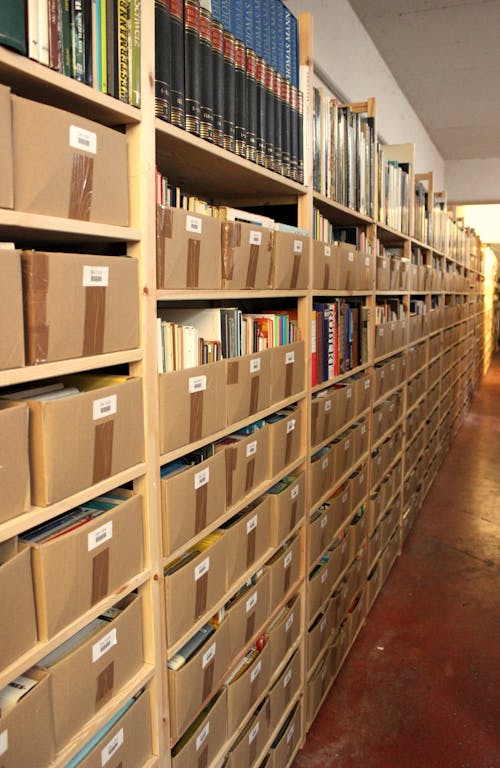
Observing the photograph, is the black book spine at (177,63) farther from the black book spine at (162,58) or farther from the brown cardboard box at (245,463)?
the brown cardboard box at (245,463)

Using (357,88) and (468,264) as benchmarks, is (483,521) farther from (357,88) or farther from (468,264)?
(468,264)

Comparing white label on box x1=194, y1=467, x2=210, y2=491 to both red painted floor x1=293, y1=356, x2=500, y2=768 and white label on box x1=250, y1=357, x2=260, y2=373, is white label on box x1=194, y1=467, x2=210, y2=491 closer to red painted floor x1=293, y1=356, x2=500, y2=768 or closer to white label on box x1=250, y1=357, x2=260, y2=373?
white label on box x1=250, y1=357, x2=260, y2=373

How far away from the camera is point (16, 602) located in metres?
0.86

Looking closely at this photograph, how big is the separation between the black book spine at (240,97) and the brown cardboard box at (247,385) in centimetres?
51

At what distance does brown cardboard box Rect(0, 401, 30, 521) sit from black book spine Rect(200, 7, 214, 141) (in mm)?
745

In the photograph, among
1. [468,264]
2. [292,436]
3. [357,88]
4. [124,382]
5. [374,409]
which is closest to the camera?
[124,382]

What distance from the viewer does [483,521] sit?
13.3 feet

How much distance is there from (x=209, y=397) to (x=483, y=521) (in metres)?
3.37

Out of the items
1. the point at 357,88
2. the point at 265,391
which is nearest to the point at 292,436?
the point at 265,391

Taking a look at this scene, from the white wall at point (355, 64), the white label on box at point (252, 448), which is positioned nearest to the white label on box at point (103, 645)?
the white label on box at point (252, 448)

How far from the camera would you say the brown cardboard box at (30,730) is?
2.77 feet

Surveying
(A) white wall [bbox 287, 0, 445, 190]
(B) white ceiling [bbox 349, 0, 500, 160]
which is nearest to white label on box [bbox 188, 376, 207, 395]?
(A) white wall [bbox 287, 0, 445, 190]

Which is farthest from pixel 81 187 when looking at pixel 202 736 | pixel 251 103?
pixel 202 736

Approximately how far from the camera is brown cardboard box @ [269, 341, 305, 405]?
5.36 ft
